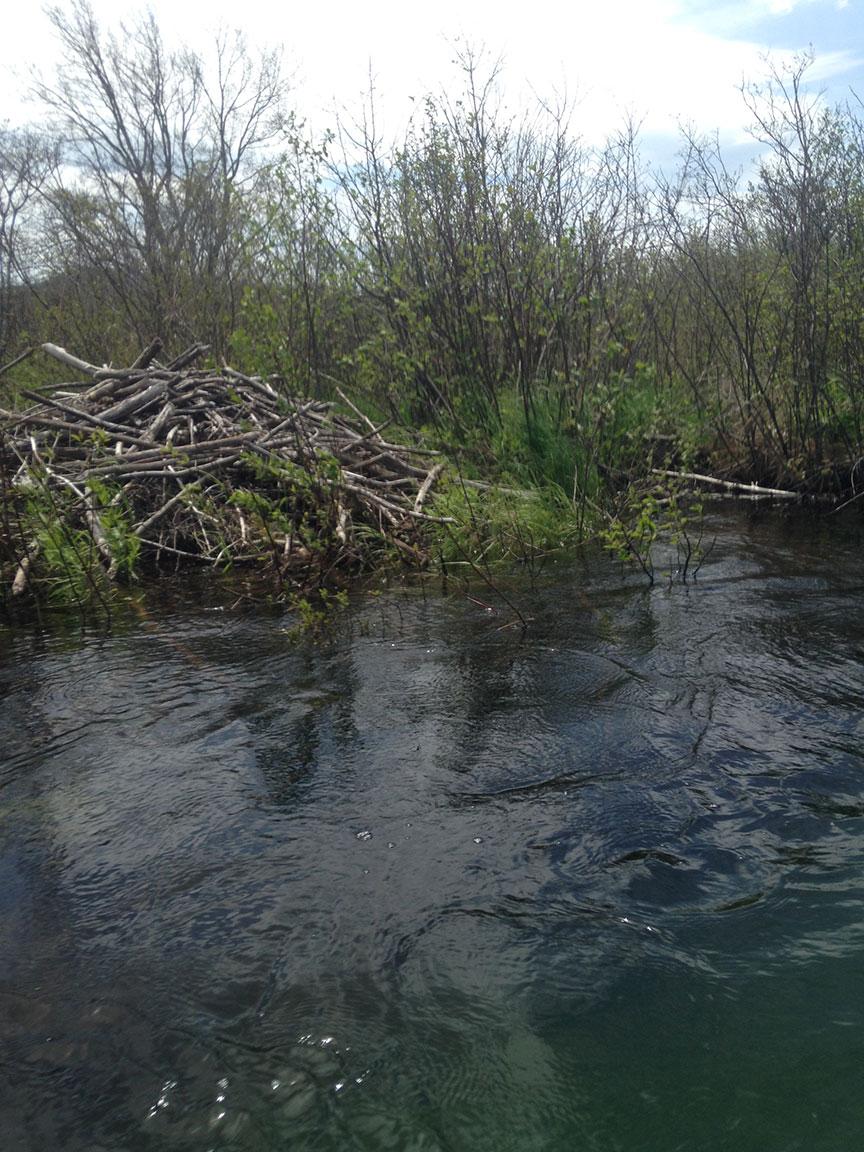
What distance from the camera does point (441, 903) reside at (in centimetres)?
266

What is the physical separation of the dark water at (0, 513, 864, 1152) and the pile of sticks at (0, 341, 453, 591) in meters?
2.19

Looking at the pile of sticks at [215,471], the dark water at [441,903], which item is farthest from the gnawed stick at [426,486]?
the dark water at [441,903]

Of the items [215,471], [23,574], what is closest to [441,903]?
[23,574]

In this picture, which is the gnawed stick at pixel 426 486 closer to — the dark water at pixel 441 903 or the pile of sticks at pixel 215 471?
the pile of sticks at pixel 215 471

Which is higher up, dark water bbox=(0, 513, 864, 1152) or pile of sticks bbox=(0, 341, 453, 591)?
pile of sticks bbox=(0, 341, 453, 591)

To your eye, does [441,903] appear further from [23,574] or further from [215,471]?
[215,471]

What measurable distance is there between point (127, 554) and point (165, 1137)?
5442mm

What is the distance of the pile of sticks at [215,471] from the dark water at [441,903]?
219cm

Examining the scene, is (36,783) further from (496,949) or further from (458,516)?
(458,516)

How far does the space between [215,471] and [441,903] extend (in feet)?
18.1

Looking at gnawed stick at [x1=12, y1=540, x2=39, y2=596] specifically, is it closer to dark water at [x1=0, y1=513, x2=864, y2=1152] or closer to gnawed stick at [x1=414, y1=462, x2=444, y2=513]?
dark water at [x1=0, y1=513, x2=864, y2=1152]

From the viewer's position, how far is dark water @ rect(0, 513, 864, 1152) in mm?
1961

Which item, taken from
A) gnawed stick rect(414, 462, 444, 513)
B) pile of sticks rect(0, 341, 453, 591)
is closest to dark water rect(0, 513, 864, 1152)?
pile of sticks rect(0, 341, 453, 591)

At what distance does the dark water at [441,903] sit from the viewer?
1.96 m
